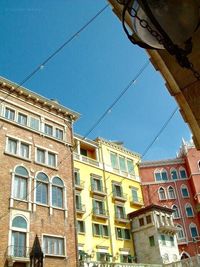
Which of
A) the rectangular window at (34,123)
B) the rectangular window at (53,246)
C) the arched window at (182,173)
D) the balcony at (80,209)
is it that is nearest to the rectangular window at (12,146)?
the rectangular window at (34,123)

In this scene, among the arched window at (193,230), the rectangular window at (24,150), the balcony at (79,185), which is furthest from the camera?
the arched window at (193,230)

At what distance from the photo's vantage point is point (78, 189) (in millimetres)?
29406

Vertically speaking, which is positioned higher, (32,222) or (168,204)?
(168,204)

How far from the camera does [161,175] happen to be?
38.8 meters

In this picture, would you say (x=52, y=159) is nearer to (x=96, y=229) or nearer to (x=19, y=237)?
(x=19, y=237)

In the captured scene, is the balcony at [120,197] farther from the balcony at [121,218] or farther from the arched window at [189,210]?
the arched window at [189,210]

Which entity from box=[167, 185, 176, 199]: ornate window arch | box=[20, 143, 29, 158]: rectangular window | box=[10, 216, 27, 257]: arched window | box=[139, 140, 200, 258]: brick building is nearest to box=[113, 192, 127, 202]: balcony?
box=[139, 140, 200, 258]: brick building

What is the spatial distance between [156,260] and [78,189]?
9590 mm

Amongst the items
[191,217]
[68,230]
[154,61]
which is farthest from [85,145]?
[154,61]

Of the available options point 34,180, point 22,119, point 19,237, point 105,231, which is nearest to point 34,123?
point 22,119

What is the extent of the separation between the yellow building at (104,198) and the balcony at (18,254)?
693cm

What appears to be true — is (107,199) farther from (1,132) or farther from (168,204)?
(1,132)

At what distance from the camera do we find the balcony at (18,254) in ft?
62.5

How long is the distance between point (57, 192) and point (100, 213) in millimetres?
7311
